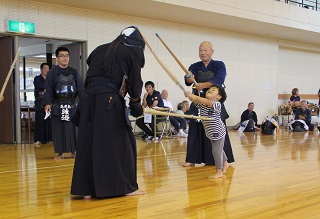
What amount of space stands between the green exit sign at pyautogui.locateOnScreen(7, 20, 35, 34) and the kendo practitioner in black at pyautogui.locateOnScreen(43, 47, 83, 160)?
3269 mm

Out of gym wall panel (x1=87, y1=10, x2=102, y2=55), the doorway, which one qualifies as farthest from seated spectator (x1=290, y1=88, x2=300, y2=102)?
the doorway

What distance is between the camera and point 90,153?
3.33m

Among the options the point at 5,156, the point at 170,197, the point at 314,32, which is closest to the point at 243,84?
the point at 314,32

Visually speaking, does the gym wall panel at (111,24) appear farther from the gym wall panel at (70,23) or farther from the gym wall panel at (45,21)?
the gym wall panel at (45,21)

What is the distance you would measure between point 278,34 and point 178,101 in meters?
4.49

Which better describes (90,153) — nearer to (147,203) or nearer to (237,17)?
(147,203)

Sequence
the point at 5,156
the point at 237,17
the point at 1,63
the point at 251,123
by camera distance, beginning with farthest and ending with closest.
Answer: the point at 251,123
the point at 237,17
the point at 1,63
the point at 5,156

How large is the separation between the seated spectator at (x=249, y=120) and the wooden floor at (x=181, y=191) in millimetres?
6042

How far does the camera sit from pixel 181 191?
3.66 metres

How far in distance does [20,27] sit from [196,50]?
5.17 m

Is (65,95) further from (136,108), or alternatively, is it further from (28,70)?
(28,70)

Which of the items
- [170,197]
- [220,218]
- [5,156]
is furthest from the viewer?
[5,156]

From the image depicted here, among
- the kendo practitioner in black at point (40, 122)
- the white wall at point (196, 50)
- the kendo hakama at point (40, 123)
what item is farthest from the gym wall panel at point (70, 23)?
the kendo hakama at point (40, 123)

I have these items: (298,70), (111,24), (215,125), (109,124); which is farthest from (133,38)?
(298,70)
